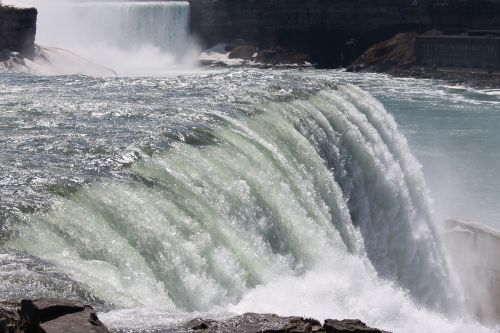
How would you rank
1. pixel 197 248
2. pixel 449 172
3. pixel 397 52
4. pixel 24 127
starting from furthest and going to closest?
pixel 397 52 < pixel 449 172 < pixel 24 127 < pixel 197 248

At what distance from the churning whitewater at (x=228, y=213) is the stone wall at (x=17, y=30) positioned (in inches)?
853

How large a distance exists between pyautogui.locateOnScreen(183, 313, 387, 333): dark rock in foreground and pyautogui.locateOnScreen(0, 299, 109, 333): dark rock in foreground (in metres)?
1.08

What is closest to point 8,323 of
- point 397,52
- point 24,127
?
point 24,127

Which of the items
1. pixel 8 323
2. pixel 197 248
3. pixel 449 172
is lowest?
pixel 449 172

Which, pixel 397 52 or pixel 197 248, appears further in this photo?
pixel 397 52

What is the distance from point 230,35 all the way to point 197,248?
72.1 meters

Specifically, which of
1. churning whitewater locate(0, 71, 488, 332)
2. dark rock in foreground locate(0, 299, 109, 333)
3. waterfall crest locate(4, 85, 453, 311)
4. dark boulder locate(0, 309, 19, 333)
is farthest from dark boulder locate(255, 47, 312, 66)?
dark rock in foreground locate(0, 299, 109, 333)

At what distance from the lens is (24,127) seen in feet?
56.1

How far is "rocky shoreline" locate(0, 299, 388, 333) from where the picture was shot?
6.45 meters

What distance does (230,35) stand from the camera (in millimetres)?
81688

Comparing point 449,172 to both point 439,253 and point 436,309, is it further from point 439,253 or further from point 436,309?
point 436,309

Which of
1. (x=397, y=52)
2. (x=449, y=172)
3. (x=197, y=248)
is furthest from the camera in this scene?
(x=397, y=52)

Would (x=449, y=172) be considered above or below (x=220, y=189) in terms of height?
below

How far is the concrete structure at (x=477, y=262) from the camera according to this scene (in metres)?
21.4
